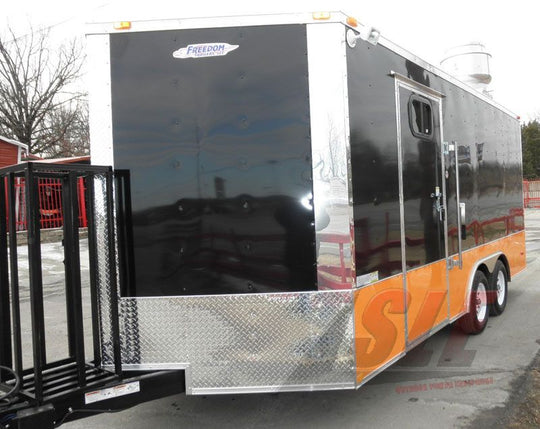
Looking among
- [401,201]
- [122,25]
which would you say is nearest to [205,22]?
[122,25]

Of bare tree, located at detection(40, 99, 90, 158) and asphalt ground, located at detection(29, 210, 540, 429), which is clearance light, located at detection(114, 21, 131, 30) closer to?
asphalt ground, located at detection(29, 210, 540, 429)

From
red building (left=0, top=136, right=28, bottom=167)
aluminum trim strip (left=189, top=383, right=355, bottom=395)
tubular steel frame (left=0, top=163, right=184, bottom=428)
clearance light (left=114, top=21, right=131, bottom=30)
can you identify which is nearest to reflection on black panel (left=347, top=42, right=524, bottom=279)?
aluminum trim strip (left=189, top=383, right=355, bottom=395)

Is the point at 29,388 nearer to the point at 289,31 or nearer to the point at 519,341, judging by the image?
the point at 289,31

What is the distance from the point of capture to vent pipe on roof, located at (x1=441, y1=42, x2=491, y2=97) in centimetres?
616

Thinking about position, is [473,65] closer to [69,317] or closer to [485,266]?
[485,266]

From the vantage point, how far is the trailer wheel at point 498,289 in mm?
6025

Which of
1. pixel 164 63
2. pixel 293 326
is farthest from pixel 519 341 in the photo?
pixel 164 63

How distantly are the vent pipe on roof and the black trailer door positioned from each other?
6.46ft

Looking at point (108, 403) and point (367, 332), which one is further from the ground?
point (367, 332)

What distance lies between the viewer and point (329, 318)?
10.6ft

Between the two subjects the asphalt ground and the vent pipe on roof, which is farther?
the vent pipe on roof

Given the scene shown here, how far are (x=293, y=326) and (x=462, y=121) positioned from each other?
2.99 meters

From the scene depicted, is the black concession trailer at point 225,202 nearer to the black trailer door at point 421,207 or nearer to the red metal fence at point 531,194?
the black trailer door at point 421,207

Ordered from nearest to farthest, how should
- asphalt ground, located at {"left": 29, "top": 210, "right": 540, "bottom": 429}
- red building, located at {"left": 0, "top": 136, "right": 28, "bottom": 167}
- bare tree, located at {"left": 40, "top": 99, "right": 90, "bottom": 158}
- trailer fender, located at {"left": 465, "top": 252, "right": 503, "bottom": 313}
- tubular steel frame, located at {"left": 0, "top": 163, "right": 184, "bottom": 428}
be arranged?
1. tubular steel frame, located at {"left": 0, "top": 163, "right": 184, "bottom": 428}
2. asphalt ground, located at {"left": 29, "top": 210, "right": 540, "bottom": 429}
3. trailer fender, located at {"left": 465, "top": 252, "right": 503, "bottom": 313}
4. red building, located at {"left": 0, "top": 136, "right": 28, "bottom": 167}
5. bare tree, located at {"left": 40, "top": 99, "right": 90, "bottom": 158}
